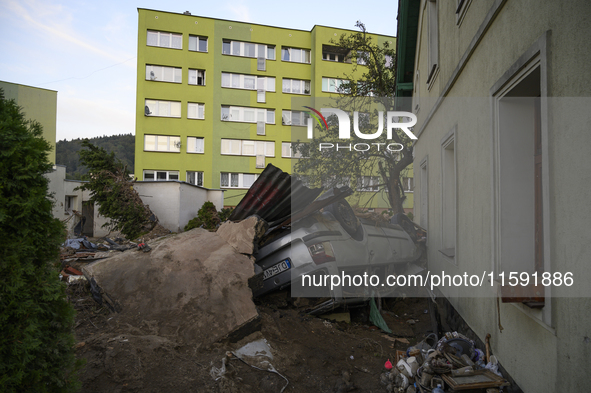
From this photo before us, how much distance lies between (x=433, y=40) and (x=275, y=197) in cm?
461

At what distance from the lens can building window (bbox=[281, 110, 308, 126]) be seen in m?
27.2

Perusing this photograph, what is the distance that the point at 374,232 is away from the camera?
6.63 meters

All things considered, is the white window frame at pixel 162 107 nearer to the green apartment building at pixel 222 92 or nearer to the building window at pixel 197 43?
the green apartment building at pixel 222 92

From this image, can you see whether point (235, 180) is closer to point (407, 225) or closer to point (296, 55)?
point (296, 55)

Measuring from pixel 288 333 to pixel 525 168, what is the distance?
321 centimetres

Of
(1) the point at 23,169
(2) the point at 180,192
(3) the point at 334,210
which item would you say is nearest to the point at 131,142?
(2) the point at 180,192

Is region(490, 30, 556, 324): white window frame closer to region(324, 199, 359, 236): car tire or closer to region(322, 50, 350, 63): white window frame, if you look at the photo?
region(324, 199, 359, 236): car tire

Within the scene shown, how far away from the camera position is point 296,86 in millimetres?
27969

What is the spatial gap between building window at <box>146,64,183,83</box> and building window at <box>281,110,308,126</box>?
726 centimetres

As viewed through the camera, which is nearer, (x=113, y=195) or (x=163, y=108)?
(x=113, y=195)

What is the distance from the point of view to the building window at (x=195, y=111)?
25.2 meters

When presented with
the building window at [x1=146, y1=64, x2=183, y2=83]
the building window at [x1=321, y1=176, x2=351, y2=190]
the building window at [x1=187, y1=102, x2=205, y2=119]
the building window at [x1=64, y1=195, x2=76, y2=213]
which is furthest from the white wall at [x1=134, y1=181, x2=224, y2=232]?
the building window at [x1=146, y1=64, x2=183, y2=83]

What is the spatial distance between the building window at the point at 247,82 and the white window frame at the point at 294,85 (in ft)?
2.86

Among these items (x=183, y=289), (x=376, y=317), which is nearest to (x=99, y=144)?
(x=183, y=289)
